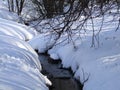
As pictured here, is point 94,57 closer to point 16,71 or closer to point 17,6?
point 16,71

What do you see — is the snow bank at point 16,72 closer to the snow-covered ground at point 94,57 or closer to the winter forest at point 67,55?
the winter forest at point 67,55

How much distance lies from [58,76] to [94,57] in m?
1.28

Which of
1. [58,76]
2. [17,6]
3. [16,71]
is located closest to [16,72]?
[16,71]

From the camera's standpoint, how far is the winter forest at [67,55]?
27.1ft

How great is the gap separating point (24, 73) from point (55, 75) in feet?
12.5

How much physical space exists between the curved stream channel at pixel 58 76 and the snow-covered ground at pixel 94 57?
0.20m

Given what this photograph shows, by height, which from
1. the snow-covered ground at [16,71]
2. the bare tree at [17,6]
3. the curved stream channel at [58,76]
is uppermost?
the snow-covered ground at [16,71]

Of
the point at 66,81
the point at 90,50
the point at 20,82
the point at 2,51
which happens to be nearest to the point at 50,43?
the point at 90,50

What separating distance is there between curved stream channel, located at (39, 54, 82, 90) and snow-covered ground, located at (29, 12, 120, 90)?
0.20 metres

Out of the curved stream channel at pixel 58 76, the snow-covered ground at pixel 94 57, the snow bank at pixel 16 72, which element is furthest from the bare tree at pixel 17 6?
the snow bank at pixel 16 72

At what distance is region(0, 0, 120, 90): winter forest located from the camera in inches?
325

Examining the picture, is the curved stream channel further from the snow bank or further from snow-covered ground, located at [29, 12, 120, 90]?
the snow bank

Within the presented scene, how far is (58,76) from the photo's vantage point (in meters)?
12.4

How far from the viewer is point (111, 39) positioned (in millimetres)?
14211
